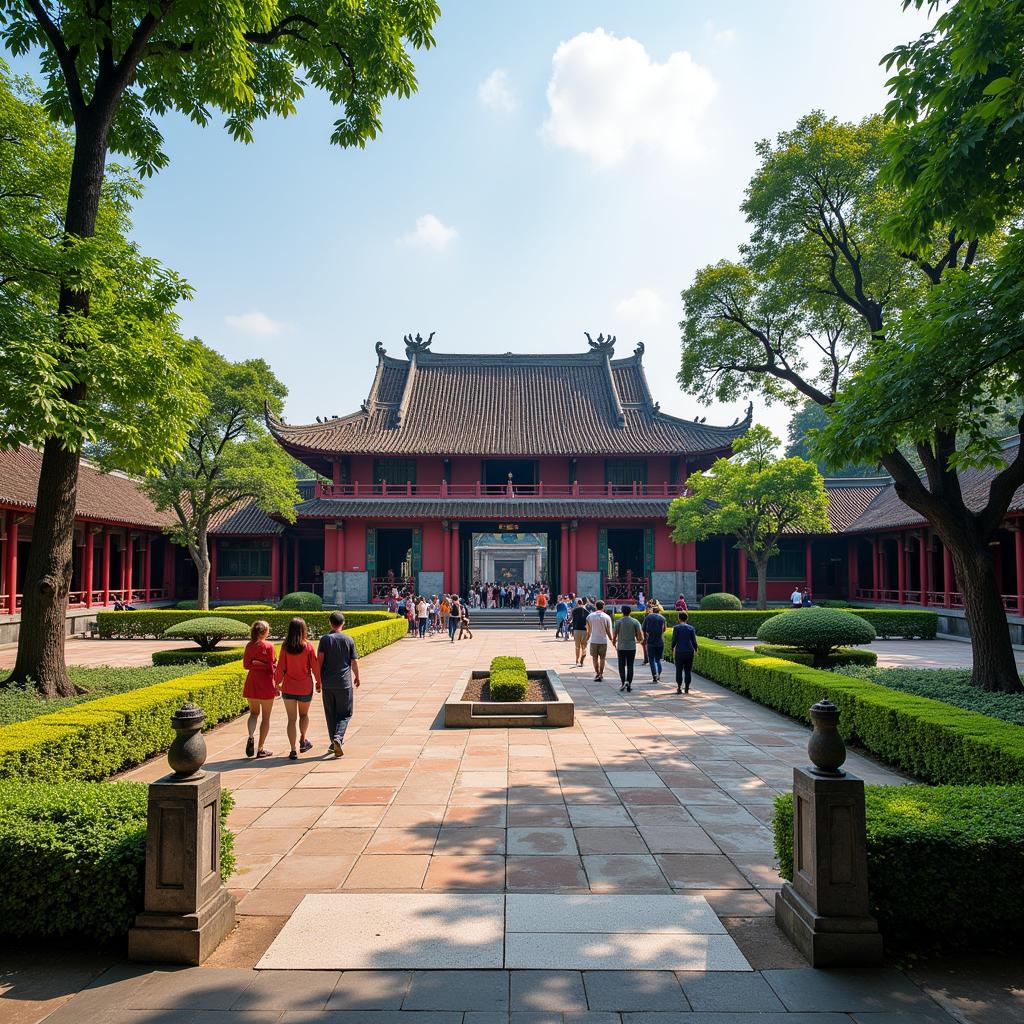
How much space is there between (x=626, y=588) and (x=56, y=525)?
2349cm

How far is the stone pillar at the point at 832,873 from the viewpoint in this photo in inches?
136

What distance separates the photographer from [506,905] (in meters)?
4.04

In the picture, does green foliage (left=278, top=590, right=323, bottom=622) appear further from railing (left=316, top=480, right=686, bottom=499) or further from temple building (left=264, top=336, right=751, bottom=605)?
railing (left=316, top=480, right=686, bottom=499)

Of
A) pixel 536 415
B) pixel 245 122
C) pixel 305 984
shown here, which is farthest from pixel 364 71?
pixel 536 415

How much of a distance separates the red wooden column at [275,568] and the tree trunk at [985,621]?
2778 centimetres

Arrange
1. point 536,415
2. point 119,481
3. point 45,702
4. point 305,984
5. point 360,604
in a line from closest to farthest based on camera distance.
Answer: point 305,984 → point 45,702 → point 360,604 → point 119,481 → point 536,415

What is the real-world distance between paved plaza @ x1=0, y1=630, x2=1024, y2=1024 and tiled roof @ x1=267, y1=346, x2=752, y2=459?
74.6 feet

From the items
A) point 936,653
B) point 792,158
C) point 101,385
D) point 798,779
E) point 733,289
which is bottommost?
point 936,653

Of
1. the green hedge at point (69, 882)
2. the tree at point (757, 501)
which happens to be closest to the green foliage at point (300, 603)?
the tree at point (757, 501)

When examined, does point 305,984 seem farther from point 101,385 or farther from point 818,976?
point 101,385

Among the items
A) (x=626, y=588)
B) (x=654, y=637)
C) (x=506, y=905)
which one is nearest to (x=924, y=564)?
(x=626, y=588)

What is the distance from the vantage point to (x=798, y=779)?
3.86 meters

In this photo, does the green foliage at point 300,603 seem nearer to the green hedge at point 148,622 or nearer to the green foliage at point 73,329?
the green hedge at point 148,622

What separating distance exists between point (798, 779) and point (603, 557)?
82.7ft
